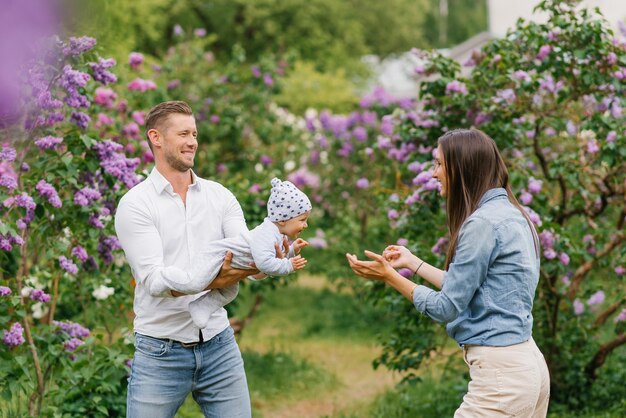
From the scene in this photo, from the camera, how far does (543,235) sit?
4371mm

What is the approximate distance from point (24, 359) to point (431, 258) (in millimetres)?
2142

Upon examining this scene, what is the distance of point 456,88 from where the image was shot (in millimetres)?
4719

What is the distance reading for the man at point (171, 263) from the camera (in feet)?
8.86

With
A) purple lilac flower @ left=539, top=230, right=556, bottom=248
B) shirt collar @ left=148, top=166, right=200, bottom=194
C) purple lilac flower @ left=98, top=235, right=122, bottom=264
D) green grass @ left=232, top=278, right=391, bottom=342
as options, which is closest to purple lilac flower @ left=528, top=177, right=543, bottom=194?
purple lilac flower @ left=539, top=230, right=556, bottom=248

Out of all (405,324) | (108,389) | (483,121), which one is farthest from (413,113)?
(108,389)

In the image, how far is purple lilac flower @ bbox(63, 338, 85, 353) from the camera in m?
4.02

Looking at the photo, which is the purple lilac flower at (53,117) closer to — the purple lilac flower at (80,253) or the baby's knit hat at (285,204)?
the purple lilac flower at (80,253)

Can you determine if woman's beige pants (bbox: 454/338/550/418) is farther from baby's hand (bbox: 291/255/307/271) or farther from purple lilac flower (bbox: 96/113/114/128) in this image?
purple lilac flower (bbox: 96/113/114/128)

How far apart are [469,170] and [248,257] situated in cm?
76

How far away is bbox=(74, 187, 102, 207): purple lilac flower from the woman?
1.81 meters

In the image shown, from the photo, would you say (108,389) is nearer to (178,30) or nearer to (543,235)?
(543,235)

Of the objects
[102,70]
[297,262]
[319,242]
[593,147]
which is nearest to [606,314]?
[593,147]

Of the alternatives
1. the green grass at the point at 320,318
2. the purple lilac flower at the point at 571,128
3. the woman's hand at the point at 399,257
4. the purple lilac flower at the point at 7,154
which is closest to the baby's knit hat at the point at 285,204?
the woman's hand at the point at 399,257

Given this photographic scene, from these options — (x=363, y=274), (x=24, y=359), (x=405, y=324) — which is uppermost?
(x=363, y=274)
